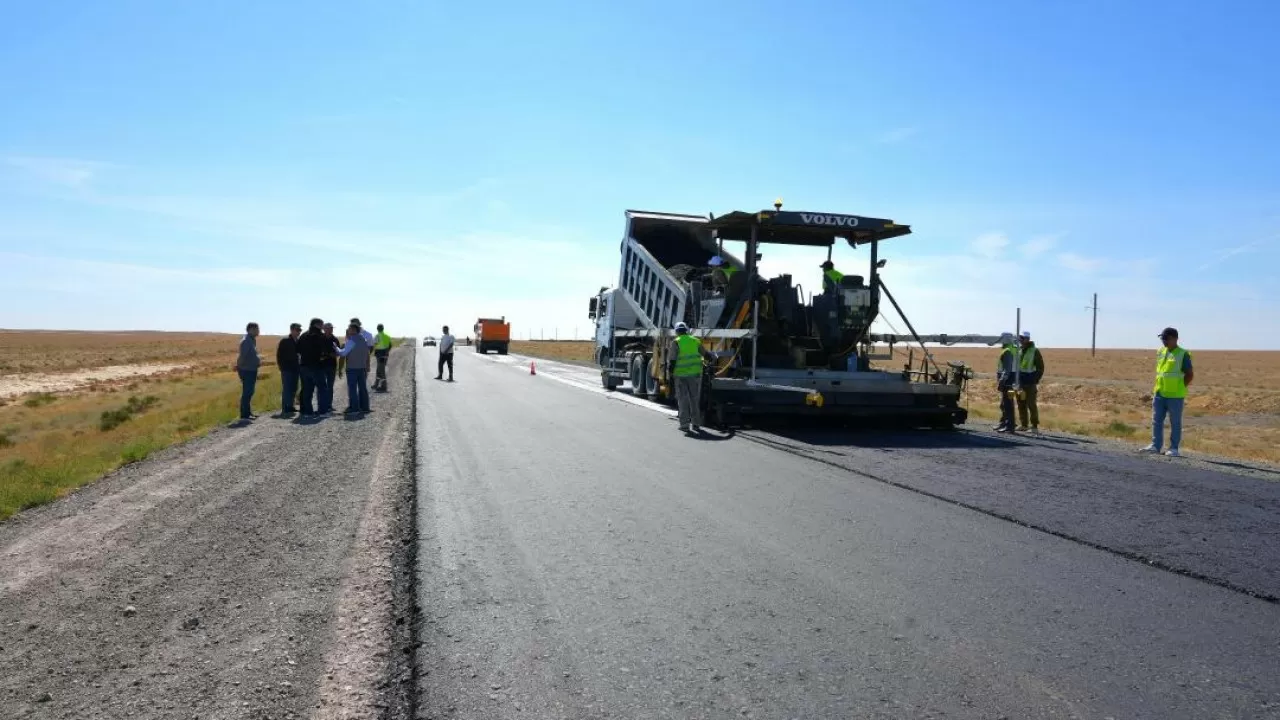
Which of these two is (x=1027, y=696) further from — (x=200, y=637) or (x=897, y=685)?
(x=200, y=637)

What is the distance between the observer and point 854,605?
15.1 ft

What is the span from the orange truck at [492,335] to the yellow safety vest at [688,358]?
5234cm

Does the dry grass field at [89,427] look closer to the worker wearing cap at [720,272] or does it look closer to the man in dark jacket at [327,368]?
the man in dark jacket at [327,368]

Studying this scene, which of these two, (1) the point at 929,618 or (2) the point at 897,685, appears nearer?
(2) the point at 897,685

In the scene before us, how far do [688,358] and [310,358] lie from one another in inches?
271

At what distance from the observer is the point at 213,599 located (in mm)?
4797

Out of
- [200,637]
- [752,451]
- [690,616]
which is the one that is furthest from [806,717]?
[752,451]

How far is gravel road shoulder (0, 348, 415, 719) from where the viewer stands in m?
3.55

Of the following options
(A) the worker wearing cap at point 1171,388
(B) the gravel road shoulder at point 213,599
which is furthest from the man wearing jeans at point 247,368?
(A) the worker wearing cap at point 1171,388

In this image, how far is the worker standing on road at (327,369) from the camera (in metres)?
16.0

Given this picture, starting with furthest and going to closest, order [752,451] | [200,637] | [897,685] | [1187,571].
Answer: [752,451] < [1187,571] < [200,637] < [897,685]

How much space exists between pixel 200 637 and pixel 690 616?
89.0 inches

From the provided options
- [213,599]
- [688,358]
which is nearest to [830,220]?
[688,358]

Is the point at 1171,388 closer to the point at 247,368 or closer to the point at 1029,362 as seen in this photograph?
the point at 1029,362
